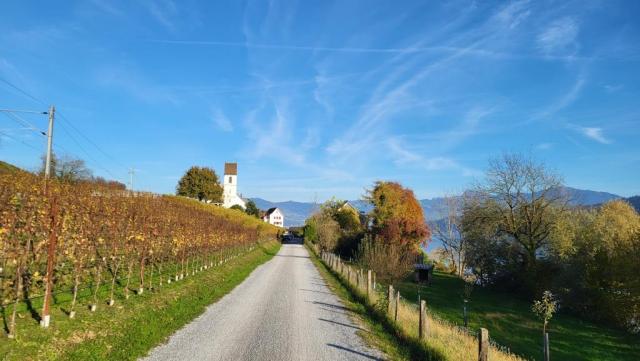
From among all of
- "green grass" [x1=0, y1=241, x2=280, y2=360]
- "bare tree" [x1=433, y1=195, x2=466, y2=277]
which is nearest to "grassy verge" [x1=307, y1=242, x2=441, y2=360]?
"green grass" [x1=0, y1=241, x2=280, y2=360]

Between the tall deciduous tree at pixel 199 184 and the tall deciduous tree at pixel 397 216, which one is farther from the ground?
the tall deciduous tree at pixel 199 184

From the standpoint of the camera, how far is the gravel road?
9727 mm

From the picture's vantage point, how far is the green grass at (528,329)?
21047mm

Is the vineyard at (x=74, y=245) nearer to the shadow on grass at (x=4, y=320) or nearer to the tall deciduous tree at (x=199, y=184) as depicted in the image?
the shadow on grass at (x=4, y=320)

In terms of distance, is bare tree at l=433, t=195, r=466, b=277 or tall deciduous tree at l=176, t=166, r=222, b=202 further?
tall deciduous tree at l=176, t=166, r=222, b=202

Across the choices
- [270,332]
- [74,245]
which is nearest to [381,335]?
[270,332]

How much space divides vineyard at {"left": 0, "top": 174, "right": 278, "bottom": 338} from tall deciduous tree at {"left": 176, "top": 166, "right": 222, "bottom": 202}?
66.8m

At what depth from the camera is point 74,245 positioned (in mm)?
12883

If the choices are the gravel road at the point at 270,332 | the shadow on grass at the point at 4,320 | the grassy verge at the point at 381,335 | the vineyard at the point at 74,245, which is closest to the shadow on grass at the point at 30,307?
the vineyard at the point at 74,245

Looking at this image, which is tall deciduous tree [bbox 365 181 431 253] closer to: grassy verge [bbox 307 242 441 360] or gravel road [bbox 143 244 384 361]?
grassy verge [bbox 307 242 441 360]

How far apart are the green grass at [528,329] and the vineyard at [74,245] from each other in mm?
16274

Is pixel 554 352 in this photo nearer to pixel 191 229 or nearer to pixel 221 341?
pixel 221 341

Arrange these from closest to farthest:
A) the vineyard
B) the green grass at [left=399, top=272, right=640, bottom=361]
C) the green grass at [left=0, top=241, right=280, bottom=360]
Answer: the green grass at [left=0, top=241, right=280, bottom=360], the vineyard, the green grass at [left=399, top=272, right=640, bottom=361]

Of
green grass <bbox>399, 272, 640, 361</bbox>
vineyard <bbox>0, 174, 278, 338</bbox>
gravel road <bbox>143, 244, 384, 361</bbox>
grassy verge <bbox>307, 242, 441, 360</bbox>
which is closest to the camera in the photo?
gravel road <bbox>143, 244, 384, 361</bbox>
